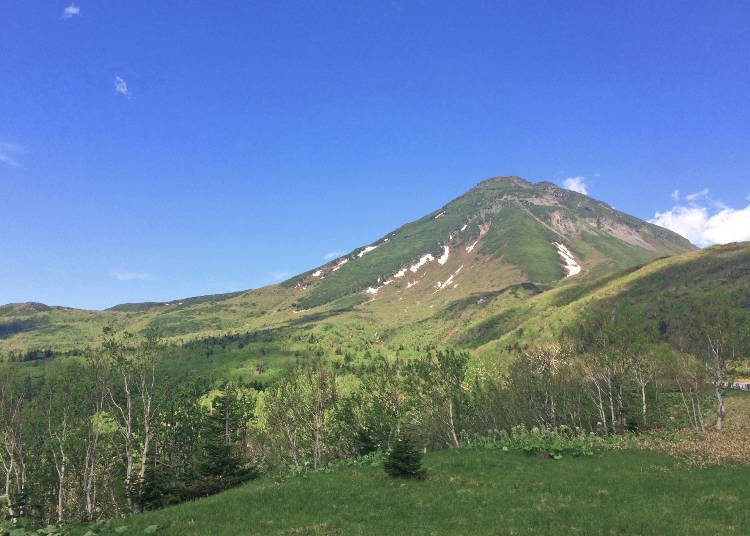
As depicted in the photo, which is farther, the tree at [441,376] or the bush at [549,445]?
the tree at [441,376]

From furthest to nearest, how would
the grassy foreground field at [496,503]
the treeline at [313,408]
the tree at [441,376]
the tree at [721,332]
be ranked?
the tree at [441,376], the treeline at [313,408], the tree at [721,332], the grassy foreground field at [496,503]

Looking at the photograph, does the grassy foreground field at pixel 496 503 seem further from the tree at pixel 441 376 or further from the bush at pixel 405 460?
the tree at pixel 441 376

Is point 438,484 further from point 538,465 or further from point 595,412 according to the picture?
point 595,412

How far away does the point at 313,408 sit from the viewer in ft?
278

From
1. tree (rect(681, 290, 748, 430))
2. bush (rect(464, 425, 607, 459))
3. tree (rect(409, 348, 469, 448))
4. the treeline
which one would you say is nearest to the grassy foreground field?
bush (rect(464, 425, 607, 459))

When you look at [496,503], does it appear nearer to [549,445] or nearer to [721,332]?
[549,445]

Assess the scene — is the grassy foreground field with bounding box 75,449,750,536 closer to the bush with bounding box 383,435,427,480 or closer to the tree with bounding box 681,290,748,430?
the bush with bounding box 383,435,427,480

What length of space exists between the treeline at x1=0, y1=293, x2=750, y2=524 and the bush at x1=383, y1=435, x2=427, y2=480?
15.6 meters

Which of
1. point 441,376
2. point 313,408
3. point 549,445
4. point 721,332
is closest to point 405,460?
point 549,445

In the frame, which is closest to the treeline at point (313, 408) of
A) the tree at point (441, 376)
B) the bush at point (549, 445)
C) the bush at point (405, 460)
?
the tree at point (441, 376)

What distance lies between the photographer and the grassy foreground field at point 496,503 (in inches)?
752

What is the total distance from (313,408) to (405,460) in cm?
5876

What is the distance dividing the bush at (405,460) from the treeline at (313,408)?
15552 millimetres

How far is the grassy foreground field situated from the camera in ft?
62.7
